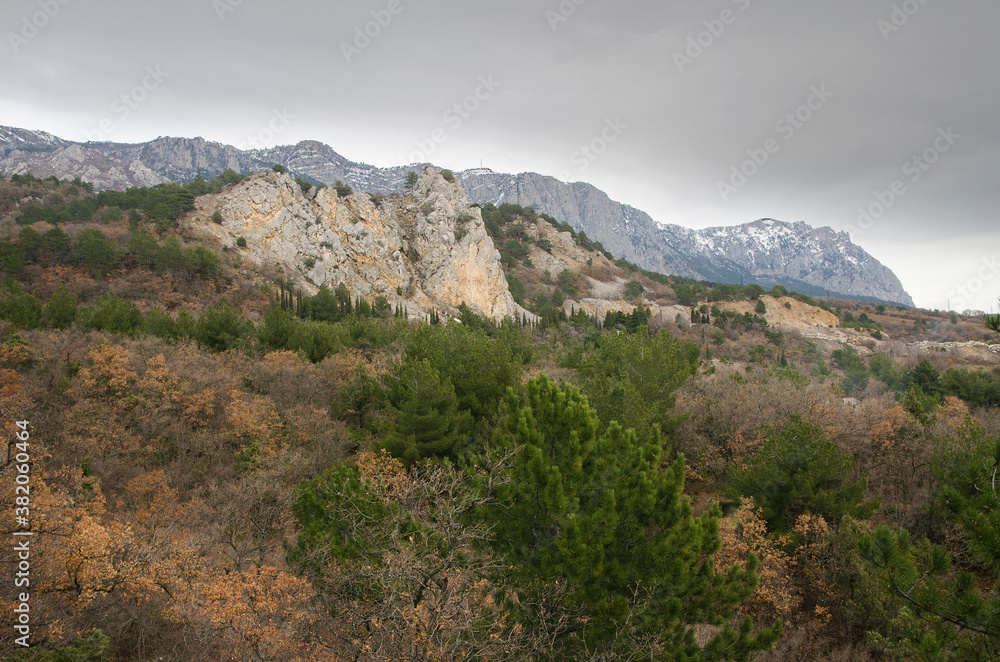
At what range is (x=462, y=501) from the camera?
6746mm

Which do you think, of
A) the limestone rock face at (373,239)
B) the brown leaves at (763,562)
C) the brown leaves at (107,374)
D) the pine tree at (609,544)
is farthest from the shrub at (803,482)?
the limestone rock face at (373,239)

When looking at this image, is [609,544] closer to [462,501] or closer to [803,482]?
[462,501]

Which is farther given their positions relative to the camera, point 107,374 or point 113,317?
point 113,317

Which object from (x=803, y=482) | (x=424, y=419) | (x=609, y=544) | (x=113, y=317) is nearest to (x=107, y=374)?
(x=113, y=317)

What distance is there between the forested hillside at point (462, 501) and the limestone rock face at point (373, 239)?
98.7ft

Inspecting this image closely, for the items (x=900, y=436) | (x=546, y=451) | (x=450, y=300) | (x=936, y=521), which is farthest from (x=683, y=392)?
(x=450, y=300)

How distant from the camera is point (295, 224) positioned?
55.3m

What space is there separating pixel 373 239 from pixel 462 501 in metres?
57.7

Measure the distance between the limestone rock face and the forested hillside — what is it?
98.7 feet

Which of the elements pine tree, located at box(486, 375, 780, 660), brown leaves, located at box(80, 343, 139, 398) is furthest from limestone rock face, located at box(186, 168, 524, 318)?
pine tree, located at box(486, 375, 780, 660)

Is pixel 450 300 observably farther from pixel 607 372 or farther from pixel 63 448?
pixel 63 448

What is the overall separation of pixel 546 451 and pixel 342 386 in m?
13.7

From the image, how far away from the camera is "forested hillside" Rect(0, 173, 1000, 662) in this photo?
6.57 m

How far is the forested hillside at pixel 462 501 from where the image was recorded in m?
6.57
